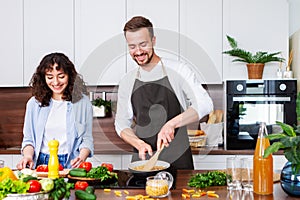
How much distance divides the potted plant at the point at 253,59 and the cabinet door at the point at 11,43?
1.76 meters

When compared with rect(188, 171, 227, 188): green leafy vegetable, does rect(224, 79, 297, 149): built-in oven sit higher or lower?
higher

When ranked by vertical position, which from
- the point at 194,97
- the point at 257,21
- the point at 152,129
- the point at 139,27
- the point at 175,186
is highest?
the point at 257,21

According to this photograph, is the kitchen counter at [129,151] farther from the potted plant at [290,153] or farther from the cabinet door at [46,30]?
the potted plant at [290,153]

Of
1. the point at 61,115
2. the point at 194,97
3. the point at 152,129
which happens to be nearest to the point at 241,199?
the point at 194,97

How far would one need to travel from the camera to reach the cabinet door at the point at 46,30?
11.6ft

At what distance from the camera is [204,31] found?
3.45m

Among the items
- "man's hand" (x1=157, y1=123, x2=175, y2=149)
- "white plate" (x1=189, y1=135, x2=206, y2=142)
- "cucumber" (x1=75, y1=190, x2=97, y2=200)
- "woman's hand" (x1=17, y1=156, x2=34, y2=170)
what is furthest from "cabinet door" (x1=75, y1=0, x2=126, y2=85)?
"cucumber" (x1=75, y1=190, x2=97, y2=200)

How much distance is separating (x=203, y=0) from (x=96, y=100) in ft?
4.10

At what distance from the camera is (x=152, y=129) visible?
258 centimetres

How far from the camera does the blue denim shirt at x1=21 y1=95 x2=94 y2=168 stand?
7.82ft

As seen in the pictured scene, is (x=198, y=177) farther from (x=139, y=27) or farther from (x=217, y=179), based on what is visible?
(x=139, y=27)

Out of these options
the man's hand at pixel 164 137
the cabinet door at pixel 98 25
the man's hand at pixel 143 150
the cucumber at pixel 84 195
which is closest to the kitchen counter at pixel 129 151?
the cabinet door at pixel 98 25

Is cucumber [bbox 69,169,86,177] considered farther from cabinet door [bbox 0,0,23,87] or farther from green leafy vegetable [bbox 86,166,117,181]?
cabinet door [bbox 0,0,23,87]

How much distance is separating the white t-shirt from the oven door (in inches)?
57.0
